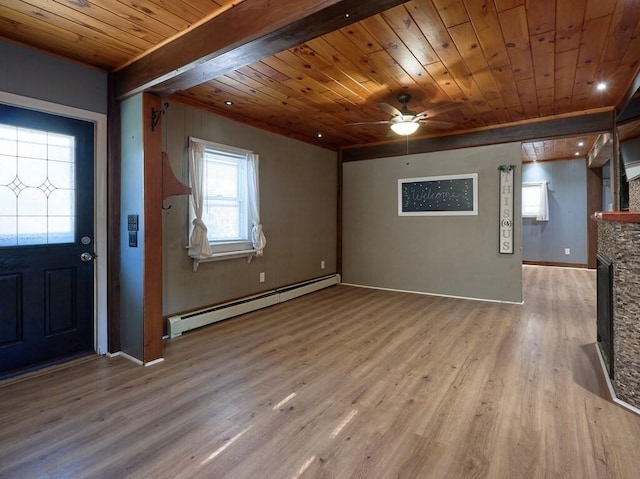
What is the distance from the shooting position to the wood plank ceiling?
224 centimetres

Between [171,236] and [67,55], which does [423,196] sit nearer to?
[171,236]

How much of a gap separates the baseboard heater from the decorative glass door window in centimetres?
130

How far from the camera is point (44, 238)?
9.28 feet

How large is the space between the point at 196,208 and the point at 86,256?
1156 millimetres

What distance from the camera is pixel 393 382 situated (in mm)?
2594

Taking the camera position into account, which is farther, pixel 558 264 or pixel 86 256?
pixel 558 264

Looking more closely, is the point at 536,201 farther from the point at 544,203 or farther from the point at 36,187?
the point at 36,187

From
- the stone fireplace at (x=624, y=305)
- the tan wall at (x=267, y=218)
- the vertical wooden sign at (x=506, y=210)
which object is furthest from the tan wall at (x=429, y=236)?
the stone fireplace at (x=624, y=305)

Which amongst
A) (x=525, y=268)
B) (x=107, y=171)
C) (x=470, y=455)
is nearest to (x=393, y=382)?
(x=470, y=455)

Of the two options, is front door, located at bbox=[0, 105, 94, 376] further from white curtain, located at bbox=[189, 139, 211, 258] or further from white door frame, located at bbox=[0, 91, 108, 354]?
white curtain, located at bbox=[189, 139, 211, 258]

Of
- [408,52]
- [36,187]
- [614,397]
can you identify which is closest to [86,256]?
[36,187]

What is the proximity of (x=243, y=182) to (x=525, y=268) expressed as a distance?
688 centimetres

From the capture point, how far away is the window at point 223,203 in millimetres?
3838

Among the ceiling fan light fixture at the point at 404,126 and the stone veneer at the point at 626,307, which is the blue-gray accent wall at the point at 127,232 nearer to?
the ceiling fan light fixture at the point at 404,126
